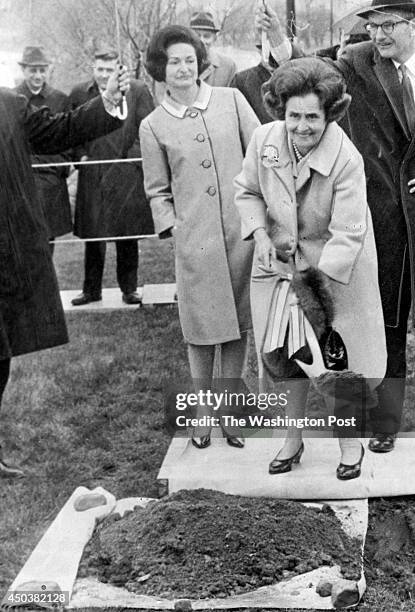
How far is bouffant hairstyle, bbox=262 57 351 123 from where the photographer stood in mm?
3625

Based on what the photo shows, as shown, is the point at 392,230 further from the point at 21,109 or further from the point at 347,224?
the point at 21,109

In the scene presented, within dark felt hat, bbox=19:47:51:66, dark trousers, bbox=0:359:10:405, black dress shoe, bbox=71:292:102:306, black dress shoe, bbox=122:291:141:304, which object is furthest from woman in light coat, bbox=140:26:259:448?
black dress shoe, bbox=71:292:102:306

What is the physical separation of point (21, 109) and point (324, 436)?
190 centimetres

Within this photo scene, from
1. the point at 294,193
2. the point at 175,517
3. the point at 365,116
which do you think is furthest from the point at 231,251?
the point at 175,517

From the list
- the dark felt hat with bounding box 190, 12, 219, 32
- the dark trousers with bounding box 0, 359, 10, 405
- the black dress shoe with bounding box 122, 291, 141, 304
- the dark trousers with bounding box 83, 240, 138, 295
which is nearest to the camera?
the dark felt hat with bounding box 190, 12, 219, 32

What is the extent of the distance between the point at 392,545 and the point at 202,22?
2.14m

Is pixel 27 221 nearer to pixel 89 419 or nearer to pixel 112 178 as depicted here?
pixel 112 178

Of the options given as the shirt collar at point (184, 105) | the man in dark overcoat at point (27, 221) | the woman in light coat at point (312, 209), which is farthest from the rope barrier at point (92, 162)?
the woman in light coat at point (312, 209)

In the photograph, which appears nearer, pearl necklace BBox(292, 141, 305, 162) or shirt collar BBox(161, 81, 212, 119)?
pearl necklace BBox(292, 141, 305, 162)

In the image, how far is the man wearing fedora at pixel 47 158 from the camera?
4.23 m

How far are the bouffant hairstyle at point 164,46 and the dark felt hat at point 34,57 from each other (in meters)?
0.50

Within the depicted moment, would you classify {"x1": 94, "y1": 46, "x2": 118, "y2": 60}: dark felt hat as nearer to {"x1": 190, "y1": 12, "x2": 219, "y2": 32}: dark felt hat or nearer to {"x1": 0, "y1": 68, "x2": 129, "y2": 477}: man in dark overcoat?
{"x1": 0, "y1": 68, "x2": 129, "y2": 477}: man in dark overcoat

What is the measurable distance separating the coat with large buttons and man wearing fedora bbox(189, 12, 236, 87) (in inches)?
1.6

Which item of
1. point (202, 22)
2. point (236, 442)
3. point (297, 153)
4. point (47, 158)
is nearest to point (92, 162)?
point (47, 158)
